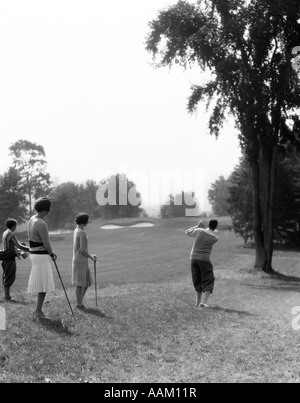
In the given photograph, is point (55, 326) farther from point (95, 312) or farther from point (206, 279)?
point (206, 279)

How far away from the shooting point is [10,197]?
2511 inches

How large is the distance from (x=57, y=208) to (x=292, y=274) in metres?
58.9

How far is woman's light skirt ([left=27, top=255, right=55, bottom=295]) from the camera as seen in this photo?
9688 millimetres

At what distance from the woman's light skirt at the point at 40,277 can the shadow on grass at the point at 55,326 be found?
53 cm

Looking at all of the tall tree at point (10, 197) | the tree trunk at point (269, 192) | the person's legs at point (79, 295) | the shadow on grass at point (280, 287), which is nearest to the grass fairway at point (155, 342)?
the person's legs at point (79, 295)

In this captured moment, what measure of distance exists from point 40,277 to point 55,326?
0.95 m

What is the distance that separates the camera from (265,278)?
2647 cm

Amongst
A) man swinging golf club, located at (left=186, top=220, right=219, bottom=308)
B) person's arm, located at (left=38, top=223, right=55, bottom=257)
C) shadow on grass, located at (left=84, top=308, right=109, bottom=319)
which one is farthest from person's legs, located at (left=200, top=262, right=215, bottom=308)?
person's arm, located at (left=38, top=223, right=55, bottom=257)

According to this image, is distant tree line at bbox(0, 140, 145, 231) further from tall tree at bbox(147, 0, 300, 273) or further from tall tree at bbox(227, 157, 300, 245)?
tall tree at bbox(147, 0, 300, 273)

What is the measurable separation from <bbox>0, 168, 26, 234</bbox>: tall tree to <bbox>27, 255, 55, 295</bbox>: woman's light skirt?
52220mm

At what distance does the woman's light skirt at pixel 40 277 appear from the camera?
969 cm

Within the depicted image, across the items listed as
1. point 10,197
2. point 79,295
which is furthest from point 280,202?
point 79,295

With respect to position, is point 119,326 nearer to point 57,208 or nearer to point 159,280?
point 159,280
